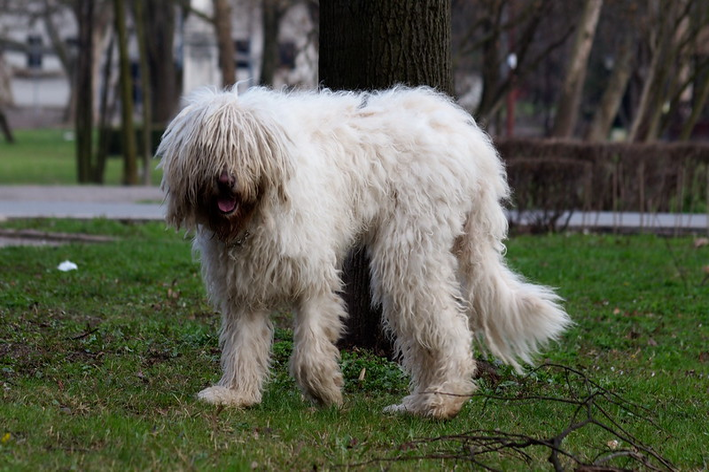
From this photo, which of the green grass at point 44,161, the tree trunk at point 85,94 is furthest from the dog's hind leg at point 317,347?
the green grass at point 44,161

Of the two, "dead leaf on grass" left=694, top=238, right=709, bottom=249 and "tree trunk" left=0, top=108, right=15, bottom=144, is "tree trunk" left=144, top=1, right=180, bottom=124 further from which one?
"dead leaf on grass" left=694, top=238, right=709, bottom=249

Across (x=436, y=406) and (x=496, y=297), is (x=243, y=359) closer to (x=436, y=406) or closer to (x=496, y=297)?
(x=436, y=406)

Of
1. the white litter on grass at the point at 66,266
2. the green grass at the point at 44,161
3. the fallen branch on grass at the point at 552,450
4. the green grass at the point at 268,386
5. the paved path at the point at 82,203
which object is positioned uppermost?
the fallen branch on grass at the point at 552,450

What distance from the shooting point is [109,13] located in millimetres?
42875

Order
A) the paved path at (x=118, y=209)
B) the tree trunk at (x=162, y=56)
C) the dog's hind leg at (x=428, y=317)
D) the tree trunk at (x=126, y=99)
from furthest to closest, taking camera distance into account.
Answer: the tree trunk at (x=162, y=56) < the tree trunk at (x=126, y=99) < the paved path at (x=118, y=209) < the dog's hind leg at (x=428, y=317)

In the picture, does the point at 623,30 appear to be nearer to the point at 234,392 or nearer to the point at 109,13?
the point at 109,13

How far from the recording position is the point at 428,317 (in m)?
5.68

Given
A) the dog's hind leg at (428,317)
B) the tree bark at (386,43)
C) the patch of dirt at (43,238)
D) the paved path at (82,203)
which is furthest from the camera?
the paved path at (82,203)

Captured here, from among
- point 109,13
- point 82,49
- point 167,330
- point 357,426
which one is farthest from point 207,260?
point 109,13

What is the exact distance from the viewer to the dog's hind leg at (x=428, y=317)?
565cm

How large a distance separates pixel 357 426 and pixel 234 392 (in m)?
0.74

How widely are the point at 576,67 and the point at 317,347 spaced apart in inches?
668

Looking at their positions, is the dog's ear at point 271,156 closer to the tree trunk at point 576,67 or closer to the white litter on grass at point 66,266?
the white litter on grass at point 66,266

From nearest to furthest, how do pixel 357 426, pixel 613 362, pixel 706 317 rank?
pixel 357 426, pixel 613 362, pixel 706 317
